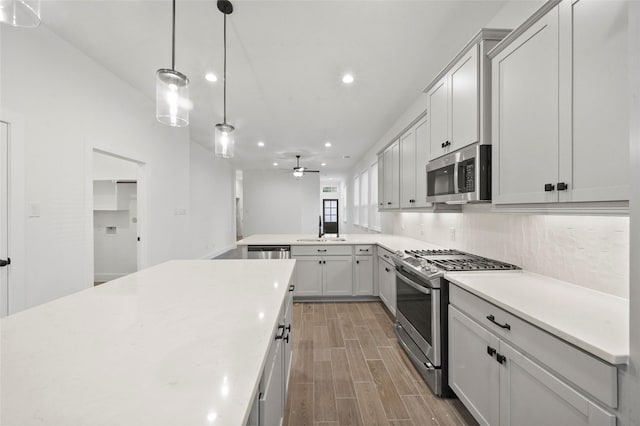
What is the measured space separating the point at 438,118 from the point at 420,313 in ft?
5.56

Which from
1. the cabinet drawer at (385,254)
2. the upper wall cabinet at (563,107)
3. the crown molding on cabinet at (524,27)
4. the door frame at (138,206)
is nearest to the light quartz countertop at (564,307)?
the upper wall cabinet at (563,107)

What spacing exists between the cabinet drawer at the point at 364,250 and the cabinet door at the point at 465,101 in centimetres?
218

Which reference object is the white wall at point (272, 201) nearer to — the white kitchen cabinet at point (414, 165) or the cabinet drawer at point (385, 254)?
the cabinet drawer at point (385, 254)

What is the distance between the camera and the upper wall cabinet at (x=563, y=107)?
1.05m

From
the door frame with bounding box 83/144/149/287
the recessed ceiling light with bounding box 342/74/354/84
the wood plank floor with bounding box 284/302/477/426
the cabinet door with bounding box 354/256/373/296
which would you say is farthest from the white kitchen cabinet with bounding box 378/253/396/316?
the door frame with bounding box 83/144/149/287

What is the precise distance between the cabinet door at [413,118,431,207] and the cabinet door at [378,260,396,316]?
94cm

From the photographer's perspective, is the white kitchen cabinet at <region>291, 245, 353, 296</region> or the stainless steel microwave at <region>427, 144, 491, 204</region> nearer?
the stainless steel microwave at <region>427, 144, 491, 204</region>

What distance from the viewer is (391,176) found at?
12.8 feet

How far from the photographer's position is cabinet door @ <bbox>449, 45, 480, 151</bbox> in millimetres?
1855

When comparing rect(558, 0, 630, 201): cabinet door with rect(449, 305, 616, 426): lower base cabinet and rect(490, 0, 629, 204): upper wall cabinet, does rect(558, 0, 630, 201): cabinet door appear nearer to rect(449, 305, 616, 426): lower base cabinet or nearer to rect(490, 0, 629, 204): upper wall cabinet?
rect(490, 0, 629, 204): upper wall cabinet

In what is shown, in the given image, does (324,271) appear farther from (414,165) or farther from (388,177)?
(414,165)

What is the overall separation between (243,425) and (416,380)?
2.14 meters

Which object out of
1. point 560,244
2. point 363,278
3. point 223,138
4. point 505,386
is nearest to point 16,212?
point 223,138

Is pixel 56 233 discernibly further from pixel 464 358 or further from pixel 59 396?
pixel 464 358
